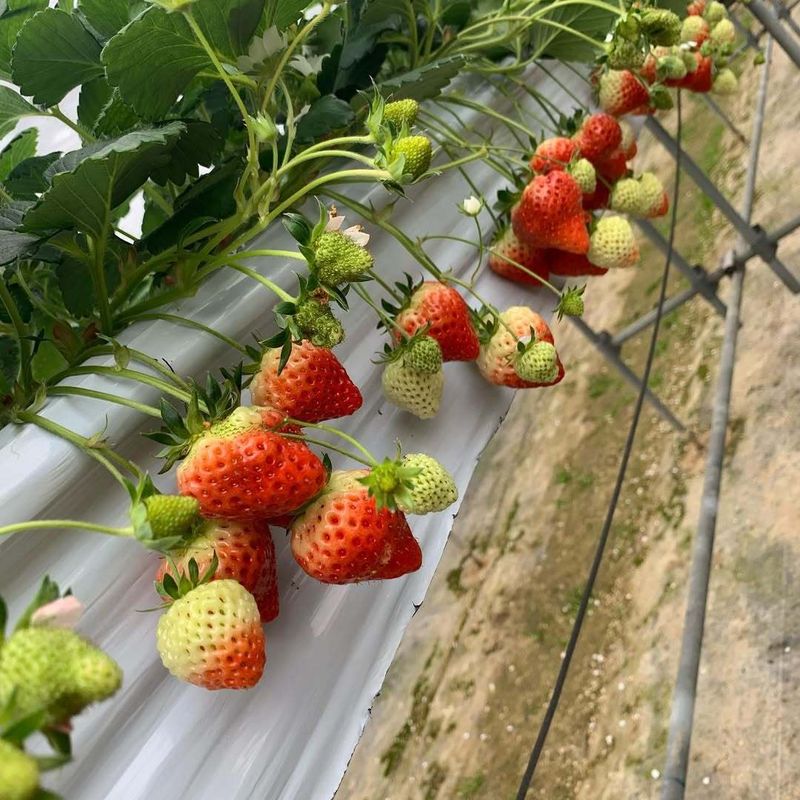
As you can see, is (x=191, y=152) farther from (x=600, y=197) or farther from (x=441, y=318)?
(x=600, y=197)

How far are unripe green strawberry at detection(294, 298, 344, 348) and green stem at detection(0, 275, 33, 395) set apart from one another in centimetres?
17

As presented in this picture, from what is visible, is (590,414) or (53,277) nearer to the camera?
(53,277)

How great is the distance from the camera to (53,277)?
1.98 feet

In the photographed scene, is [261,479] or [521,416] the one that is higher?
[261,479]

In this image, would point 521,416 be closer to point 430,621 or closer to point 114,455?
point 430,621

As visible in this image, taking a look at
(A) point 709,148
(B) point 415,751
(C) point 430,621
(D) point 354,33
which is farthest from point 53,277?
(A) point 709,148

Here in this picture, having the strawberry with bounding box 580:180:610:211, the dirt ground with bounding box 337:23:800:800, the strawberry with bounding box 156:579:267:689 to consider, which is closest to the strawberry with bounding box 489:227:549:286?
the strawberry with bounding box 580:180:610:211

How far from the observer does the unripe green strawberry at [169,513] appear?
1.16 ft

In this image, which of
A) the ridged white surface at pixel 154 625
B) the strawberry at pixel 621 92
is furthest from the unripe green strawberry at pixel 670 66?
the ridged white surface at pixel 154 625

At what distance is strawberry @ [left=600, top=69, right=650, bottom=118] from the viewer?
2.89 ft

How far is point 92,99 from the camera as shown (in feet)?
1.86

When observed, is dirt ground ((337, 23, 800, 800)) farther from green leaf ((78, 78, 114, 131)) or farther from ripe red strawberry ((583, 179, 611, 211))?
green leaf ((78, 78, 114, 131))

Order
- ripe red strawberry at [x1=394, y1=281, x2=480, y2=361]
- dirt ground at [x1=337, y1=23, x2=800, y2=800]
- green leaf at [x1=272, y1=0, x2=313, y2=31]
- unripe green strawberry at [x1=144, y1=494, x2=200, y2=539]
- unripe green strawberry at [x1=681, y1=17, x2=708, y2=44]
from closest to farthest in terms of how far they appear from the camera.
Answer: unripe green strawberry at [x1=144, y1=494, x2=200, y2=539], green leaf at [x1=272, y1=0, x2=313, y2=31], ripe red strawberry at [x1=394, y1=281, x2=480, y2=361], unripe green strawberry at [x1=681, y1=17, x2=708, y2=44], dirt ground at [x1=337, y1=23, x2=800, y2=800]

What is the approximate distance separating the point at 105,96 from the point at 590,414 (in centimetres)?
231
